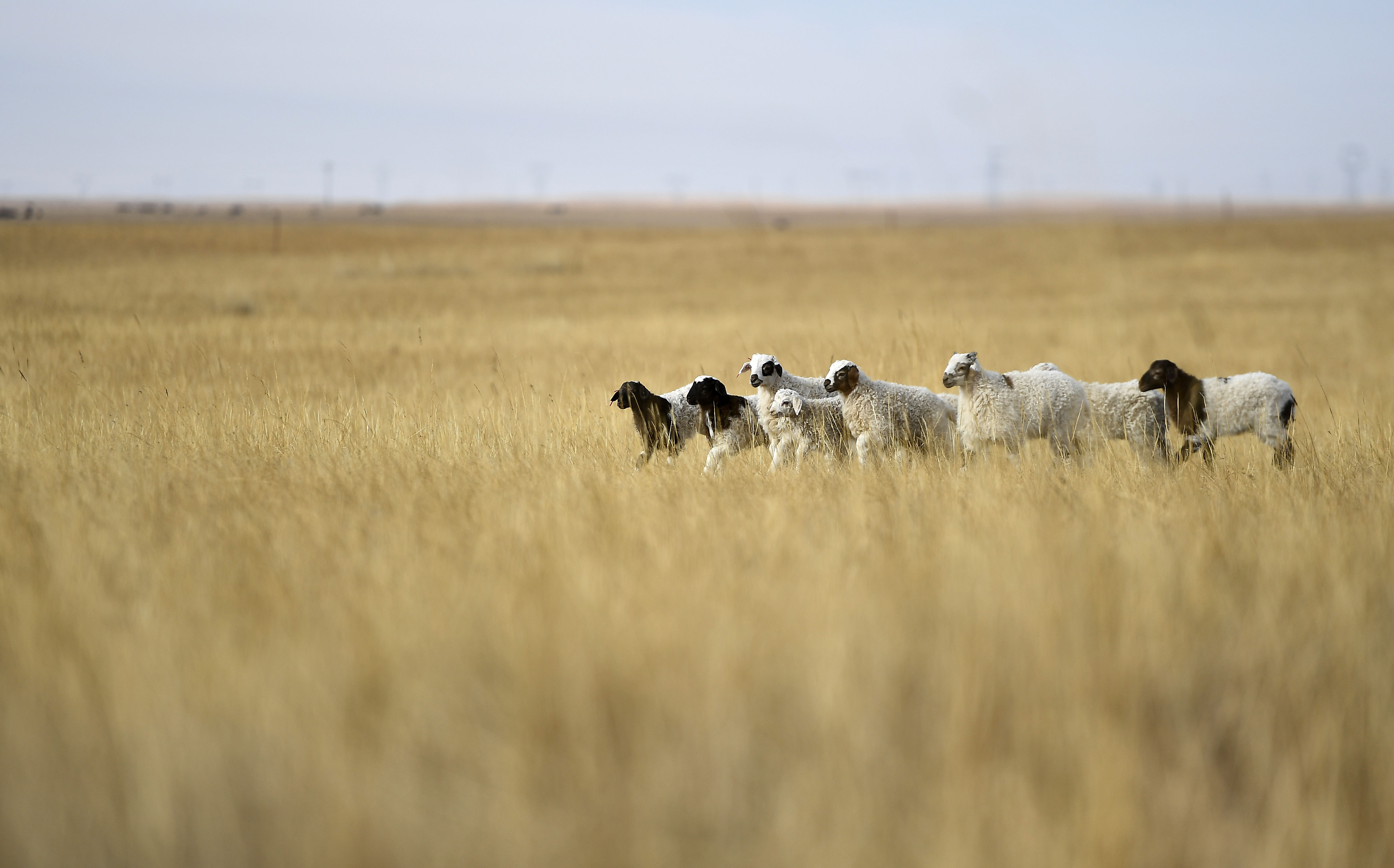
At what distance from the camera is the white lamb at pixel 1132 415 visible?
709cm

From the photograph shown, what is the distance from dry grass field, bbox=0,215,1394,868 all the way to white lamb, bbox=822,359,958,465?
854 millimetres

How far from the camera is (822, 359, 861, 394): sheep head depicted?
702 cm

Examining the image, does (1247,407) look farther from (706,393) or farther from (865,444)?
(706,393)

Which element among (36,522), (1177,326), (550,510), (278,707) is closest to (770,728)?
(278,707)

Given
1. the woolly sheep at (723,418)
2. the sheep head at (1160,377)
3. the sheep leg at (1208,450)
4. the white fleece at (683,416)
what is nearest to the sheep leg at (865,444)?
the woolly sheep at (723,418)

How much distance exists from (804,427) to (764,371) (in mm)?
588

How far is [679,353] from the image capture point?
52.7 ft

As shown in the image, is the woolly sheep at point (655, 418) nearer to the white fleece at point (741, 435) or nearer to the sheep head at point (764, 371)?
the white fleece at point (741, 435)

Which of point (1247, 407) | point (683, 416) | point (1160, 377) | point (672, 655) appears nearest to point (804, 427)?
point (683, 416)

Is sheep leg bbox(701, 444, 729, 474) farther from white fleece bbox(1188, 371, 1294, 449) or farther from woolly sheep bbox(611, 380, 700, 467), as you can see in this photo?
white fleece bbox(1188, 371, 1294, 449)

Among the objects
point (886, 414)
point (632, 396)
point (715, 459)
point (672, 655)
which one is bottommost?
point (672, 655)

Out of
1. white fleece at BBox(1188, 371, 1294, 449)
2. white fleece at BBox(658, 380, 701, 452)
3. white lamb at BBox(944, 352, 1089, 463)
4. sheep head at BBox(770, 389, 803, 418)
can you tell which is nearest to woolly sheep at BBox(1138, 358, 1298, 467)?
white fleece at BBox(1188, 371, 1294, 449)

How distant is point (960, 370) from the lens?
23.1 feet

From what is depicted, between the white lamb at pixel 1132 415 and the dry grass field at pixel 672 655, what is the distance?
0.29 metres
